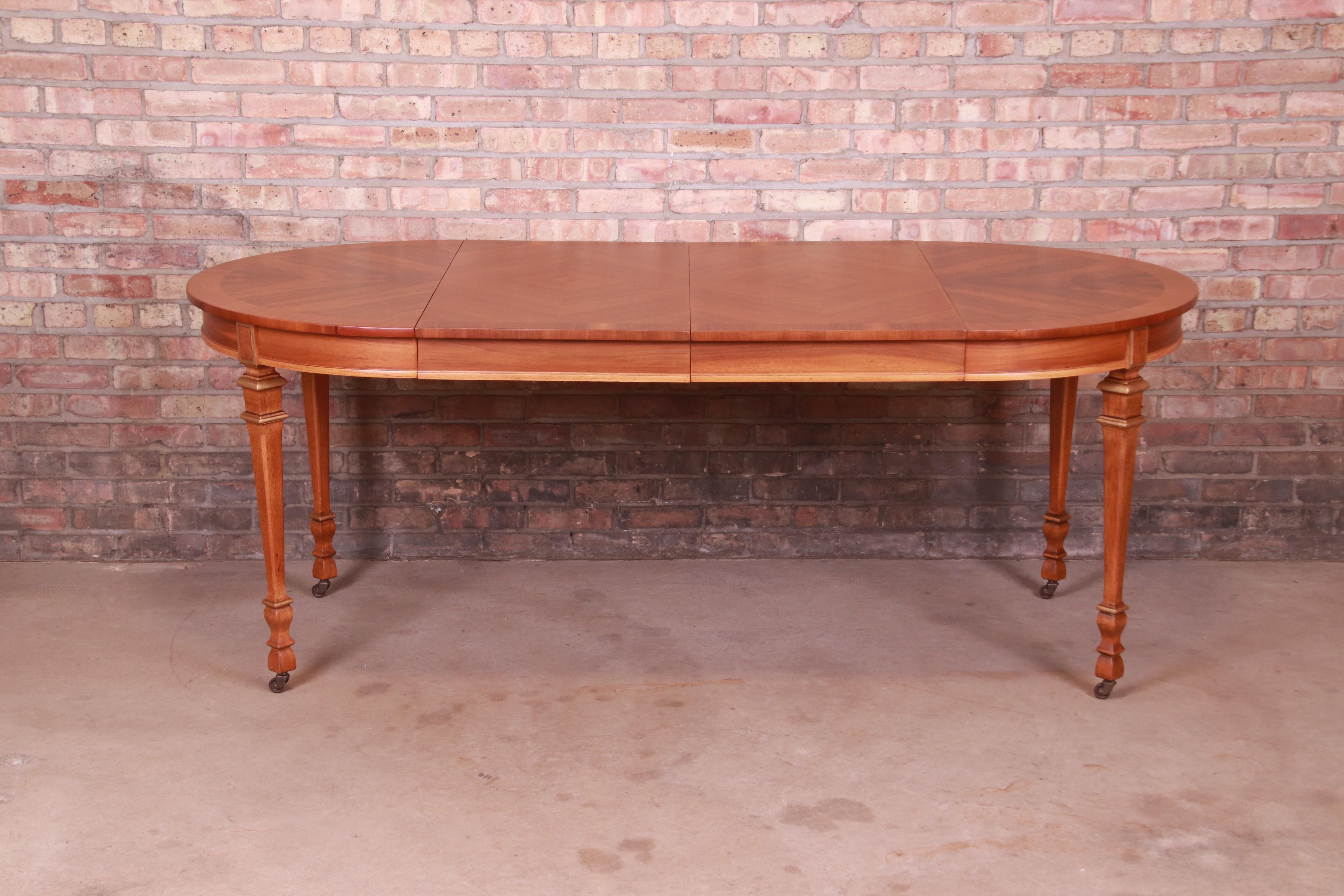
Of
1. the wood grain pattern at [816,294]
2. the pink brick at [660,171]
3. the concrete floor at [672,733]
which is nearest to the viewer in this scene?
the concrete floor at [672,733]

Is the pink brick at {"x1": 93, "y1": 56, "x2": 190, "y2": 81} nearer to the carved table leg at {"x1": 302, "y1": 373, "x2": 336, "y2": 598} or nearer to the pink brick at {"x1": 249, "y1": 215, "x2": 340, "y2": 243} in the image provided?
the pink brick at {"x1": 249, "y1": 215, "x2": 340, "y2": 243}

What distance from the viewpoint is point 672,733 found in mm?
2814

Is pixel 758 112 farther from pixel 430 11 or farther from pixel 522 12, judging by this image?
pixel 430 11

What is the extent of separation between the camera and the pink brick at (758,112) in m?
3.52

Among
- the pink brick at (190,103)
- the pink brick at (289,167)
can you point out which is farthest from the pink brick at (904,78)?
the pink brick at (190,103)

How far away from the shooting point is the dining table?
266 cm

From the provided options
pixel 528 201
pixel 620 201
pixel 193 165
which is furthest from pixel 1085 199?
pixel 193 165

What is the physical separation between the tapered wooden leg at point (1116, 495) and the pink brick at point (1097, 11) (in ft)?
3.68

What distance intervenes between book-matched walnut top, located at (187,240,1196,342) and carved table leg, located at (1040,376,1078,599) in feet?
1.46

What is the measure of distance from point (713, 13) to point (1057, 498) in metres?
1.59

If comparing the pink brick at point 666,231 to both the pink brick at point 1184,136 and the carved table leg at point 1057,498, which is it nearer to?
the carved table leg at point 1057,498

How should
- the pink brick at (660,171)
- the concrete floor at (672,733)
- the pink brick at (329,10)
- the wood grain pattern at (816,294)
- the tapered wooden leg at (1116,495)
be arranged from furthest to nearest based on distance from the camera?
the pink brick at (660,171)
the pink brick at (329,10)
the tapered wooden leg at (1116,495)
the wood grain pattern at (816,294)
the concrete floor at (672,733)

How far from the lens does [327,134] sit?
11.6 feet

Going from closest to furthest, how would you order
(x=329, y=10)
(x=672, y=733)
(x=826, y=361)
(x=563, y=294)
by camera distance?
(x=826, y=361), (x=672, y=733), (x=563, y=294), (x=329, y=10)
